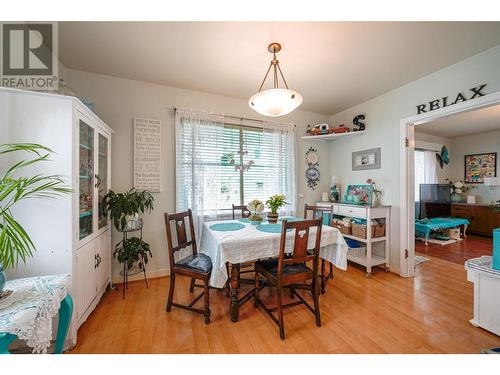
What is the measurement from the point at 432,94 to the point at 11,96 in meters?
3.92

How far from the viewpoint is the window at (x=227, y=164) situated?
275cm

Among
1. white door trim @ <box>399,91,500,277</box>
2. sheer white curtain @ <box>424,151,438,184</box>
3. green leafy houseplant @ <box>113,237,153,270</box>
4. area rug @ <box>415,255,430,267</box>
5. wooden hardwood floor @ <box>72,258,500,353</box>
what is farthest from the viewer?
sheer white curtain @ <box>424,151,438,184</box>

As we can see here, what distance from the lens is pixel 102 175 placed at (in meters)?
2.20

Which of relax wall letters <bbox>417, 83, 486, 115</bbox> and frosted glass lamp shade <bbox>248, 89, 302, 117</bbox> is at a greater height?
relax wall letters <bbox>417, 83, 486, 115</bbox>

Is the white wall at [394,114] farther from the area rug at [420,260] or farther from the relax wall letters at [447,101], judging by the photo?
the area rug at [420,260]

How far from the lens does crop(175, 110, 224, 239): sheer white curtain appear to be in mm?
2713

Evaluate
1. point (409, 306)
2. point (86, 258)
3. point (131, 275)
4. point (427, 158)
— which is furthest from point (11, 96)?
point (427, 158)

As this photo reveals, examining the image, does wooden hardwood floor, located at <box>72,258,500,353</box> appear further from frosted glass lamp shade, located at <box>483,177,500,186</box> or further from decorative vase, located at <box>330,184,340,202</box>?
frosted glass lamp shade, located at <box>483,177,500,186</box>

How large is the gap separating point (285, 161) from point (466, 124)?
428cm

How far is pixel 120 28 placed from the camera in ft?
5.55

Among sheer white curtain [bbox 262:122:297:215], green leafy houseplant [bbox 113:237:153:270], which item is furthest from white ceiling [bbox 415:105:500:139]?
green leafy houseplant [bbox 113:237:153:270]

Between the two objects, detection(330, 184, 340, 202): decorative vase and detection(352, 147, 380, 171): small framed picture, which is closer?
detection(352, 147, 380, 171): small framed picture

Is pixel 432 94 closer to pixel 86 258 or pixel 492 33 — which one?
pixel 492 33

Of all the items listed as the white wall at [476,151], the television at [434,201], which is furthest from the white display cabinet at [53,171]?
the white wall at [476,151]
